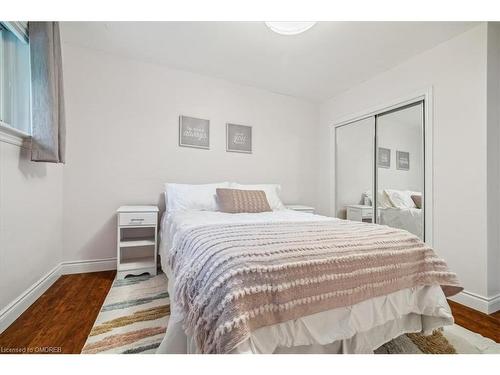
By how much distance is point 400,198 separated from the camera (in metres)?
2.59

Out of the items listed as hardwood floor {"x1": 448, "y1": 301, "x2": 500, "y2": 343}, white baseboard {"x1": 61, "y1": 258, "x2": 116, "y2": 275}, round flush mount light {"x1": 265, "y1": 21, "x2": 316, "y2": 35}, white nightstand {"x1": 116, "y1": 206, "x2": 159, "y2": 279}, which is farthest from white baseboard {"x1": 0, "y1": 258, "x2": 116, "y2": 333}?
hardwood floor {"x1": 448, "y1": 301, "x2": 500, "y2": 343}

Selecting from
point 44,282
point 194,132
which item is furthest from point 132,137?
point 44,282

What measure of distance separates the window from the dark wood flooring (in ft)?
4.31

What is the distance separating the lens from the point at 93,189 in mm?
2408

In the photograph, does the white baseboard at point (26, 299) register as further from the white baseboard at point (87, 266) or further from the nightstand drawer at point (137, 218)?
the nightstand drawer at point (137, 218)

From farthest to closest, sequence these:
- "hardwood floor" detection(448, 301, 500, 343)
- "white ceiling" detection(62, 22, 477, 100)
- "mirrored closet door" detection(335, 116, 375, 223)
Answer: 1. "mirrored closet door" detection(335, 116, 375, 223)
2. "white ceiling" detection(62, 22, 477, 100)
3. "hardwood floor" detection(448, 301, 500, 343)

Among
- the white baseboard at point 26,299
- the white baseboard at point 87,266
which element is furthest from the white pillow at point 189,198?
the white baseboard at point 26,299

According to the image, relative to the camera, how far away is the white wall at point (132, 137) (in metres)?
2.34

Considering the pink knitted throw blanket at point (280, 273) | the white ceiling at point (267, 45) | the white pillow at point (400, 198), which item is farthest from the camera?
the white pillow at point (400, 198)

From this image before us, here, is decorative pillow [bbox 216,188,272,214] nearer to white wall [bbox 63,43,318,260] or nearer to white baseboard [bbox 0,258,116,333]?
white wall [bbox 63,43,318,260]

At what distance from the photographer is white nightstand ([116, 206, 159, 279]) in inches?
86.1

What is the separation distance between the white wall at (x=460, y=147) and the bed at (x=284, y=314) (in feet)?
2.93
